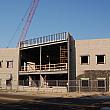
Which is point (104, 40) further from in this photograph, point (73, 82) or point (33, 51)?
point (33, 51)

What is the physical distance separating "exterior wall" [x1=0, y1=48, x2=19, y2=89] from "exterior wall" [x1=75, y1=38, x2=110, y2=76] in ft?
44.1

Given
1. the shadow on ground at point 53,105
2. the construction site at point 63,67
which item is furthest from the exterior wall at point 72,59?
the shadow on ground at point 53,105

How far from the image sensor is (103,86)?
166 feet

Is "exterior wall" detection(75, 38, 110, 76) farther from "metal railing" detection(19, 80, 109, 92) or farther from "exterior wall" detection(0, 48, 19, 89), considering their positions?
"exterior wall" detection(0, 48, 19, 89)

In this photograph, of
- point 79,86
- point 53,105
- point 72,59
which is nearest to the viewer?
point 53,105

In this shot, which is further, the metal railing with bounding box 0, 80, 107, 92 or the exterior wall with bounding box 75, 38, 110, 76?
the exterior wall with bounding box 75, 38, 110, 76

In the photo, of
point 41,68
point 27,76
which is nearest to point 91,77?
point 41,68

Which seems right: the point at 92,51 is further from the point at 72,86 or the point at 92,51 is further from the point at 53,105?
the point at 53,105

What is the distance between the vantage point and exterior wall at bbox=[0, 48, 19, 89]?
62612 mm

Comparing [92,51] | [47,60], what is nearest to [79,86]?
[92,51]

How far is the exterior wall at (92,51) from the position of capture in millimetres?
53219

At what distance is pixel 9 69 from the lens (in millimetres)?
64250

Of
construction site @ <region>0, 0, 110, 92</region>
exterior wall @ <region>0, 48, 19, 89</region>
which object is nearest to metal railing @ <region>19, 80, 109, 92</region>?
construction site @ <region>0, 0, 110, 92</region>

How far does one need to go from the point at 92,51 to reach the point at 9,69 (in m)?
18.3
